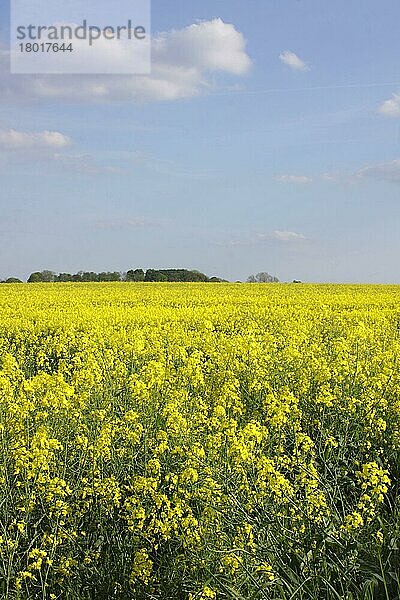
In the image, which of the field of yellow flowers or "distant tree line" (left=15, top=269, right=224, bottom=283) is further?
"distant tree line" (left=15, top=269, right=224, bottom=283)

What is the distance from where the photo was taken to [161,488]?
4.46 m

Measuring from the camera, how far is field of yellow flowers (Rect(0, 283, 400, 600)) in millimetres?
3627

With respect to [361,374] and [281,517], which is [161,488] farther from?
[361,374]

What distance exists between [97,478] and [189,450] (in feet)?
2.21

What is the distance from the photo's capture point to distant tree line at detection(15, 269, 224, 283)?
46.4 meters

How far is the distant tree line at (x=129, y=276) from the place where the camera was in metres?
46.4

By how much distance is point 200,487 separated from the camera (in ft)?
13.7

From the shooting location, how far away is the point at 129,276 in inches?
1865

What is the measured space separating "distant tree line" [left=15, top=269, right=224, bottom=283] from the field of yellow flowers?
39.1 metres

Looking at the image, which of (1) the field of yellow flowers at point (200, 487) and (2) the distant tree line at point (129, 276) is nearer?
(1) the field of yellow flowers at point (200, 487)

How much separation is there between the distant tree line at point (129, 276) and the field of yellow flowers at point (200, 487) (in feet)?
128

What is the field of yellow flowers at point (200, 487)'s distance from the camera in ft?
11.9

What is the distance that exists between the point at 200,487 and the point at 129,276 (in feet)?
143

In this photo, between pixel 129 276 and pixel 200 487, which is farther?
pixel 129 276
